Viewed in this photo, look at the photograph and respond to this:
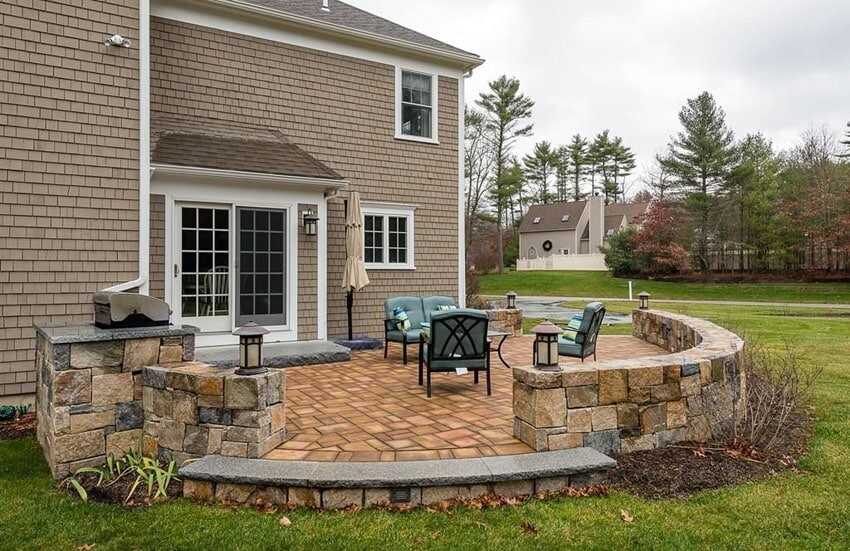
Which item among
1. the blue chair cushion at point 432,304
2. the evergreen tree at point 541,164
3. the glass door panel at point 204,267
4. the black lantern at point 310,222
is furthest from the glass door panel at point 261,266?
the evergreen tree at point 541,164

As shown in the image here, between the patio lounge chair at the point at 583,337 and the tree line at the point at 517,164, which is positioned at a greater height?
the tree line at the point at 517,164

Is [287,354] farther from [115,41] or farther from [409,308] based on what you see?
[115,41]

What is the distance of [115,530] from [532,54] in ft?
86.1

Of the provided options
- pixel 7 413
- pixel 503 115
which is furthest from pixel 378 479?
pixel 503 115

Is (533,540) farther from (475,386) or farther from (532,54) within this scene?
(532,54)

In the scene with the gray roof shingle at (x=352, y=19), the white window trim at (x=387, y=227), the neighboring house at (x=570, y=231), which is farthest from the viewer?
the neighboring house at (x=570, y=231)

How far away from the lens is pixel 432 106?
964cm

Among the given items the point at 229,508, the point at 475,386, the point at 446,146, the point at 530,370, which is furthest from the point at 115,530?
the point at 446,146

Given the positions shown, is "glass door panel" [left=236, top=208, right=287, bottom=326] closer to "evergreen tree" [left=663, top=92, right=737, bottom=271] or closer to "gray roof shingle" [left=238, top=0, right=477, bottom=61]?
"gray roof shingle" [left=238, top=0, right=477, bottom=61]

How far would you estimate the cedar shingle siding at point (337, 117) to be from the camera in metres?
7.62

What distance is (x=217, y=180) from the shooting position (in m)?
6.92

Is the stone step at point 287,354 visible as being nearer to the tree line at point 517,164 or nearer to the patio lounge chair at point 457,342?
the patio lounge chair at point 457,342

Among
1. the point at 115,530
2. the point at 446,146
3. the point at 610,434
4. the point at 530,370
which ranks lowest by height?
the point at 115,530

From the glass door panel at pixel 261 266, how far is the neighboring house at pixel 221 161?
0.02 metres
